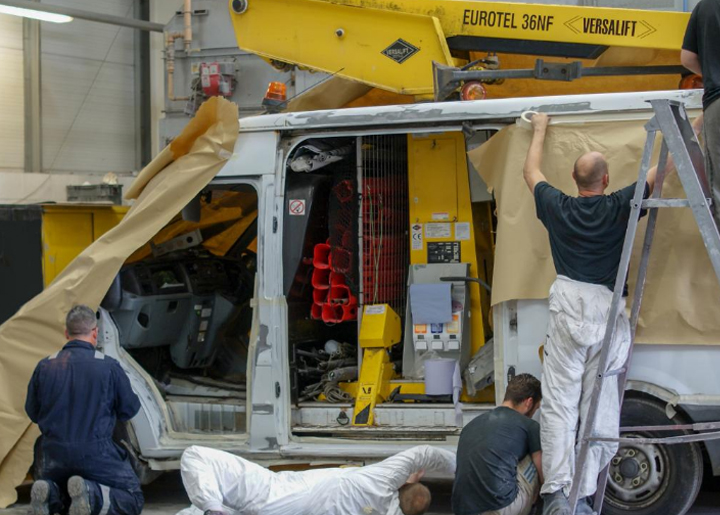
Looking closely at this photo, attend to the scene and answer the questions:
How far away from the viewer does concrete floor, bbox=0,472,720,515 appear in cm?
670

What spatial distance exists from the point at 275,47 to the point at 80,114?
869cm

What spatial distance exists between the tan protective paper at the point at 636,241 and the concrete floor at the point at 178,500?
1.36 metres

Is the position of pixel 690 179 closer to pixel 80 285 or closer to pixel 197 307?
pixel 80 285

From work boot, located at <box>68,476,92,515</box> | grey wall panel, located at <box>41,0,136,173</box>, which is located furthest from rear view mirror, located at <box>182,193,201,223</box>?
grey wall panel, located at <box>41,0,136,173</box>

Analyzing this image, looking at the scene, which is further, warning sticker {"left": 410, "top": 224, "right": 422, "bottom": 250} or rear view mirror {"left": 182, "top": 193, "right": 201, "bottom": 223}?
rear view mirror {"left": 182, "top": 193, "right": 201, "bottom": 223}

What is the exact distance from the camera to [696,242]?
19.0ft

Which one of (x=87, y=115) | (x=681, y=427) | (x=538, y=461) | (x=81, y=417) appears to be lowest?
(x=538, y=461)

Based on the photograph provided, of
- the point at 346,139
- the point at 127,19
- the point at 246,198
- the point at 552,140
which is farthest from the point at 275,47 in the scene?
the point at 127,19

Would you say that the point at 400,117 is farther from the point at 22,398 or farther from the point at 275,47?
the point at 22,398

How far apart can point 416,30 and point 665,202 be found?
9.16ft

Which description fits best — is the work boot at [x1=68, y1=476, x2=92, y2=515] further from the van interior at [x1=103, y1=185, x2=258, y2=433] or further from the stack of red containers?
the stack of red containers

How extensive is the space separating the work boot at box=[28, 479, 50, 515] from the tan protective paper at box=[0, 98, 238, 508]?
29.1 inches

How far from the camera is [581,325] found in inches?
216

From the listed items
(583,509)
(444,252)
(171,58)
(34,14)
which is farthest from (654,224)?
(34,14)
